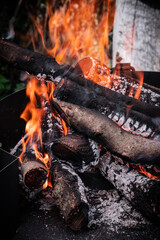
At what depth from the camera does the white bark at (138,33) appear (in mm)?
2416

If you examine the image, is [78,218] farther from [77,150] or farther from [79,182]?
[77,150]

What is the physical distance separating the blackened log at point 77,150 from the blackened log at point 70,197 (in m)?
0.08

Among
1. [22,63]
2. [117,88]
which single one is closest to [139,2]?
[117,88]

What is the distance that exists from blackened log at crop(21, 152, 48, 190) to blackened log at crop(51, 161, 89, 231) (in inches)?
3.8

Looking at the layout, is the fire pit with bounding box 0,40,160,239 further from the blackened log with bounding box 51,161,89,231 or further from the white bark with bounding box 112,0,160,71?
the white bark with bounding box 112,0,160,71

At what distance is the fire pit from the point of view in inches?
51.1

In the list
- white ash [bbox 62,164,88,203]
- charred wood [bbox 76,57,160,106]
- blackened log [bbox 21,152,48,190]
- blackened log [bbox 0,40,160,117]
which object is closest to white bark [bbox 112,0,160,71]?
charred wood [bbox 76,57,160,106]

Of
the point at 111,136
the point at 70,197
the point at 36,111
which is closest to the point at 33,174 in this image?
the point at 70,197

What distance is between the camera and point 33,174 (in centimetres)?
140

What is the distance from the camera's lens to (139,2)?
2.38 m

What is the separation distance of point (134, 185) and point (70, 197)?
0.44m

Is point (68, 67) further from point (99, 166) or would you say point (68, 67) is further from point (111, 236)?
point (111, 236)

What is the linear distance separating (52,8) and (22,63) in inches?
129

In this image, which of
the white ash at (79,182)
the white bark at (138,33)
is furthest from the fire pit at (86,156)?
the white bark at (138,33)
